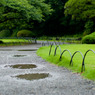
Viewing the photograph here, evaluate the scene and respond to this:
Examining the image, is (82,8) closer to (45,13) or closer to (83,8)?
(83,8)

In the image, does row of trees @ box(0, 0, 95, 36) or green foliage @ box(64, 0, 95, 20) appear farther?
green foliage @ box(64, 0, 95, 20)

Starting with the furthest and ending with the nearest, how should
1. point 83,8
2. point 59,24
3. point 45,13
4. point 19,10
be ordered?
point 59,24 → point 83,8 → point 45,13 → point 19,10

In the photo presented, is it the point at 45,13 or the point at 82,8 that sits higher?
the point at 82,8

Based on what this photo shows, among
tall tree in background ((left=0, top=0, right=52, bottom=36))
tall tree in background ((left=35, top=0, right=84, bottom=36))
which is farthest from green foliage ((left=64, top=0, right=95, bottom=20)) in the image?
tall tree in background ((left=35, top=0, right=84, bottom=36))

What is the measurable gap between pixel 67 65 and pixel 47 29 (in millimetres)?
45116

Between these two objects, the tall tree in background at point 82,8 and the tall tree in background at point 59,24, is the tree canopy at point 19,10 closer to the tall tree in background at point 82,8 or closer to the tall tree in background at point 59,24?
the tall tree in background at point 82,8

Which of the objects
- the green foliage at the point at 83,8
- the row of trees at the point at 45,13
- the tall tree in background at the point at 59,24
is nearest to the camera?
the row of trees at the point at 45,13

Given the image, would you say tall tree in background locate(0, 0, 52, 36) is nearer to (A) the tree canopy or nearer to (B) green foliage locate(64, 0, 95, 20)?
(A) the tree canopy

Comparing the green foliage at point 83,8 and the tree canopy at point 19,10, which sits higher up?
the green foliage at point 83,8

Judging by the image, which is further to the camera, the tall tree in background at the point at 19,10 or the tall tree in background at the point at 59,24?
the tall tree in background at the point at 59,24

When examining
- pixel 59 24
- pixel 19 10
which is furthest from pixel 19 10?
pixel 59 24

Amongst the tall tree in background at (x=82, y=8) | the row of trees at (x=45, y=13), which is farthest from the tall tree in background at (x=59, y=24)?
the tall tree in background at (x=82, y=8)

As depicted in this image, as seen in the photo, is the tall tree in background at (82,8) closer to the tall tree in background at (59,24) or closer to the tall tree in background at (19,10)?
the tall tree in background at (19,10)

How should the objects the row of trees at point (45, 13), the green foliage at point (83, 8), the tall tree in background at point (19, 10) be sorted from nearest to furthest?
the tall tree in background at point (19, 10) → the row of trees at point (45, 13) → the green foliage at point (83, 8)
